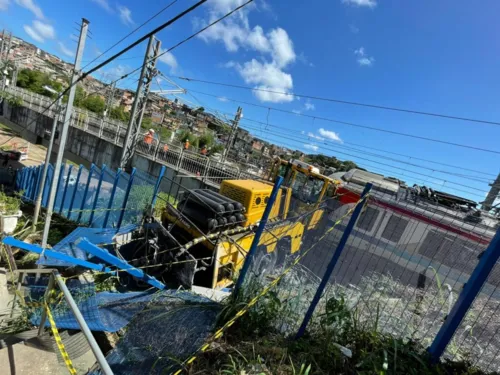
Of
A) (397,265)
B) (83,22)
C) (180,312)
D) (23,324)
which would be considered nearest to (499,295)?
(397,265)

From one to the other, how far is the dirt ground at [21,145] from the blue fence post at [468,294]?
49.9ft

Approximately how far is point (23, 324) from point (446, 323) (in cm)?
514

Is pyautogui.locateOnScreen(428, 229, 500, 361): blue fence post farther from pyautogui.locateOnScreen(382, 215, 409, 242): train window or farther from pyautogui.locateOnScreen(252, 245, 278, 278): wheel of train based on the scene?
pyautogui.locateOnScreen(252, 245, 278, 278): wheel of train

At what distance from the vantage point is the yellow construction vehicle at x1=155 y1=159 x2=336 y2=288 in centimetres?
533

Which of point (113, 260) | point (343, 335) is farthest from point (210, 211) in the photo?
point (343, 335)

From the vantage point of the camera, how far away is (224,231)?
227 inches

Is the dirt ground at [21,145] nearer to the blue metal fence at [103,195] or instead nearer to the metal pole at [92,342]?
the blue metal fence at [103,195]

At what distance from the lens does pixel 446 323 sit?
8.08ft

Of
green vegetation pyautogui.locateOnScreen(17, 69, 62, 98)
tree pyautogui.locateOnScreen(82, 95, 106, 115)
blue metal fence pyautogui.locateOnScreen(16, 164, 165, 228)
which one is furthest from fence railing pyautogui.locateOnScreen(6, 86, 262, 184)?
green vegetation pyautogui.locateOnScreen(17, 69, 62, 98)

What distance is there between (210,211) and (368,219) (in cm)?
316

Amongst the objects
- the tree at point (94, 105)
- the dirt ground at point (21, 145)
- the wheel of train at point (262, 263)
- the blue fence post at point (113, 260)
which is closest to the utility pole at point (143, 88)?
the dirt ground at point (21, 145)

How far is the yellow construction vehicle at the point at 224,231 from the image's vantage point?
533 centimetres

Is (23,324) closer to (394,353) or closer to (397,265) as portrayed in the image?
(394,353)

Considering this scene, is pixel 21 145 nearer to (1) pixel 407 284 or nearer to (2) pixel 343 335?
(2) pixel 343 335
